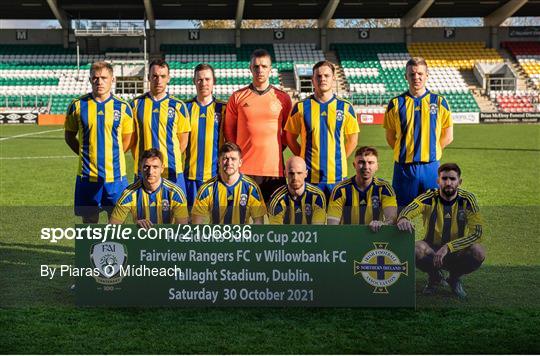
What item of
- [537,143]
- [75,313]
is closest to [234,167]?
[75,313]

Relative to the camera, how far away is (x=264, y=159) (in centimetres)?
493

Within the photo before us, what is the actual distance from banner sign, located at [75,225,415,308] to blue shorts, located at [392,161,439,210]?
1.38 metres

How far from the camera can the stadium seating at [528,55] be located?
111 feet

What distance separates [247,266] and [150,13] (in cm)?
2930

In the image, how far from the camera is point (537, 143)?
57.4 ft

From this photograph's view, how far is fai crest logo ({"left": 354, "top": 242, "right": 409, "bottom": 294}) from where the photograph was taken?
12.7ft

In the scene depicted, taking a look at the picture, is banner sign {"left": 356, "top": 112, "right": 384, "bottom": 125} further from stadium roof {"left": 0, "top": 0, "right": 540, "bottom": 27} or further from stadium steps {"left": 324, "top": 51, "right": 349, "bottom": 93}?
stadium roof {"left": 0, "top": 0, "right": 540, "bottom": 27}

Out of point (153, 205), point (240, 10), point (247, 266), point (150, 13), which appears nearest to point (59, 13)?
point (150, 13)

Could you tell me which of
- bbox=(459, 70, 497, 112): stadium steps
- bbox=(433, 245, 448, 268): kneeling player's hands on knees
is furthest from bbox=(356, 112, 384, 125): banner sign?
bbox=(433, 245, 448, 268): kneeling player's hands on knees

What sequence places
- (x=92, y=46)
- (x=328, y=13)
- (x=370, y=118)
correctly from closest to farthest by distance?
(x=370, y=118), (x=328, y=13), (x=92, y=46)

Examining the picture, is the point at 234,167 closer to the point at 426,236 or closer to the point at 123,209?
the point at 123,209

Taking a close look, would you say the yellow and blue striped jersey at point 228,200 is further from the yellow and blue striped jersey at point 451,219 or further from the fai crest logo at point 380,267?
the yellow and blue striped jersey at point 451,219

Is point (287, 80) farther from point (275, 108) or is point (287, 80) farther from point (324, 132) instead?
point (324, 132)

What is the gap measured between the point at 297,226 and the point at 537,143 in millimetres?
15434
